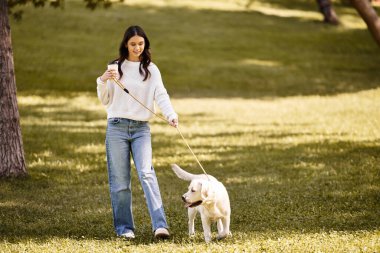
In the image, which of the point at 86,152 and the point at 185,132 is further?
the point at 185,132

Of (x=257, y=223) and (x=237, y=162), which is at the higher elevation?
(x=257, y=223)

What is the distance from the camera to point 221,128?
18.8 m

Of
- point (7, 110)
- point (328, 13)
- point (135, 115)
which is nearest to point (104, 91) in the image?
point (135, 115)

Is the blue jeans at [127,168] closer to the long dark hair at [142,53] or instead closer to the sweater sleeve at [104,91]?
the sweater sleeve at [104,91]

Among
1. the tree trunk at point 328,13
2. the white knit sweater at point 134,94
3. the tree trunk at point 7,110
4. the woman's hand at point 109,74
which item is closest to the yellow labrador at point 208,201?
the white knit sweater at point 134,94

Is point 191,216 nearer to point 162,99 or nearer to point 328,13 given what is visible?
point 162,99

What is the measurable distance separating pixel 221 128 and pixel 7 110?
8.58m

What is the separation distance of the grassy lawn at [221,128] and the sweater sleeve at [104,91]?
60.6 inches

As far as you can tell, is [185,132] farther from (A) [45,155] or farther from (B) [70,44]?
(B) [70,44]

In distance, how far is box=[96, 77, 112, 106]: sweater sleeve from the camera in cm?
716

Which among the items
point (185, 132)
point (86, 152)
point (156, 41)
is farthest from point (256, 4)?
point (86, 152)

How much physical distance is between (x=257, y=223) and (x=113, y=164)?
2135 mm

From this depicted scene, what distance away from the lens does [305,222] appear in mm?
8312

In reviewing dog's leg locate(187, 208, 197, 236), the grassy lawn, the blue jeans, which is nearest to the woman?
the blue jeans
